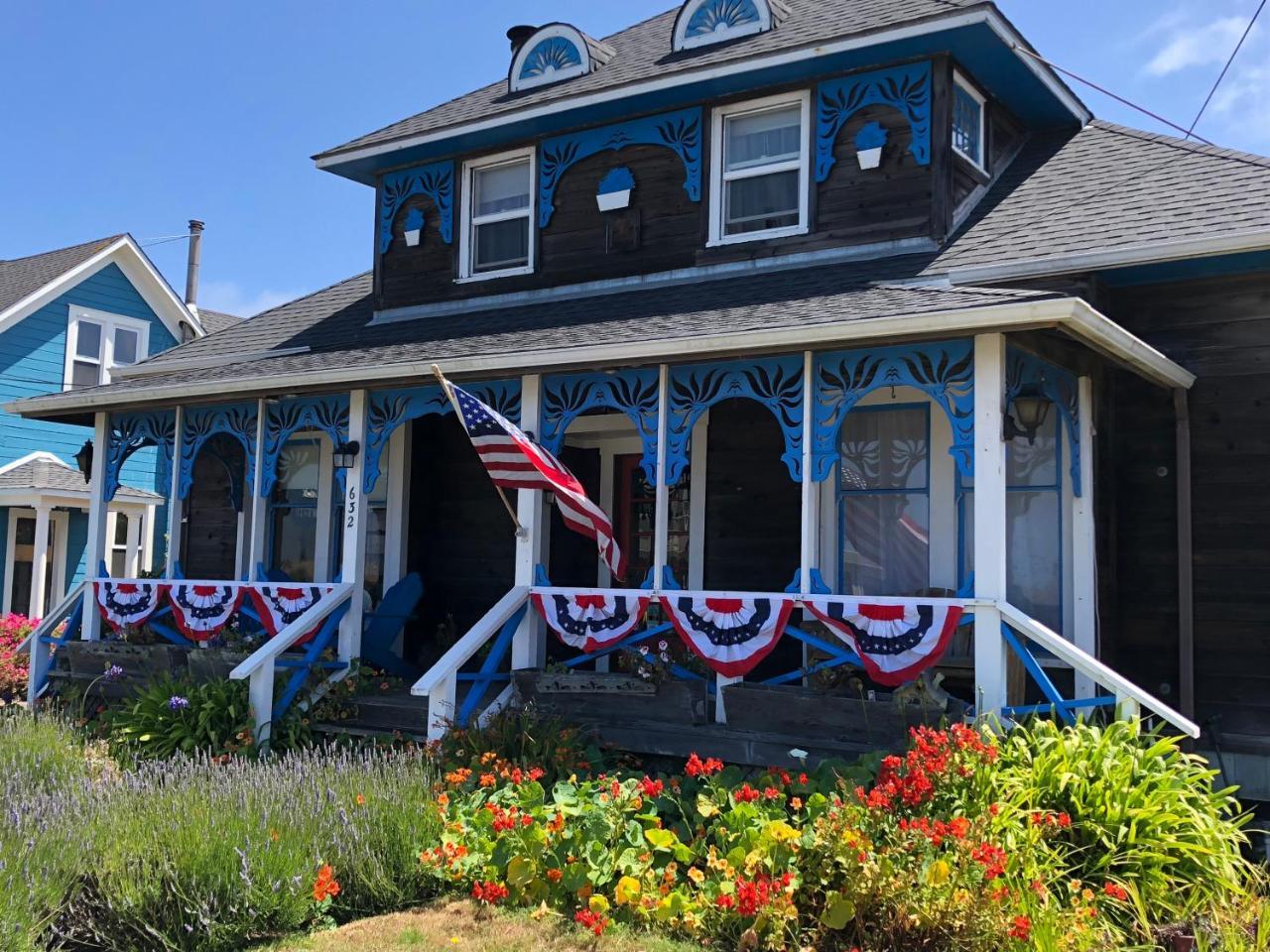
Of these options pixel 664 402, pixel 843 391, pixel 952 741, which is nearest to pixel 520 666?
pixel 664 402

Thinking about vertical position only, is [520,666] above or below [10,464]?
below

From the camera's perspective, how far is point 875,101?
33.9 ft

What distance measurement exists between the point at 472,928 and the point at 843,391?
4.24 metres

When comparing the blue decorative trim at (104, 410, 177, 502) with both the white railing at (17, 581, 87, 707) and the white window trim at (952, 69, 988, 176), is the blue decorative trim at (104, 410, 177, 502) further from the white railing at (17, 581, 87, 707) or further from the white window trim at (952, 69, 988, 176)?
the white window trim at (952, 69, 988, 176)

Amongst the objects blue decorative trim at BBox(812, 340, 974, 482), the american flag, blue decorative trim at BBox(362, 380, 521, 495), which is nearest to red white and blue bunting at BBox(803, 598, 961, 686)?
blue decorative trim at BBox(812, 340, 974, 482)

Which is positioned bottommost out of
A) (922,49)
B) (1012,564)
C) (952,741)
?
(952,741)

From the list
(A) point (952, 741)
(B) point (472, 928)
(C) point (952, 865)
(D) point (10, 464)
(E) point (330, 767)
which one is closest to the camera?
(C) point (952, 865)

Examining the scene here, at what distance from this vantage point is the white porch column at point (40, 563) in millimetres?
19797

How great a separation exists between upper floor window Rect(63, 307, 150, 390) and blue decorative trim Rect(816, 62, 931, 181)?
51.3 ft

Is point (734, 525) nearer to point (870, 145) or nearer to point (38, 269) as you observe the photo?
point (870, 145)

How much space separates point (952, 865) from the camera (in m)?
5.59

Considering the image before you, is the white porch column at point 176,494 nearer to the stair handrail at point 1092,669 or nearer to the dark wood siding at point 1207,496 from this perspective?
the stair handrail at point 1092,669

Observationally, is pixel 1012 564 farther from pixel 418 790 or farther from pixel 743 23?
pixel 743 23

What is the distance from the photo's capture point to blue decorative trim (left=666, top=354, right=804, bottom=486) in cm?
852
